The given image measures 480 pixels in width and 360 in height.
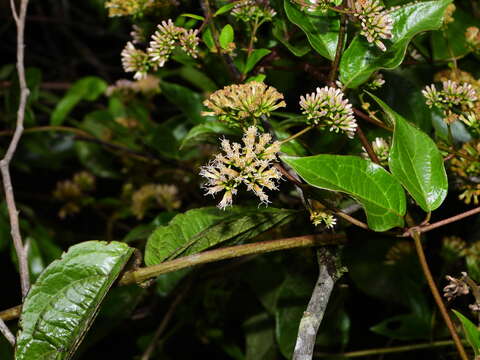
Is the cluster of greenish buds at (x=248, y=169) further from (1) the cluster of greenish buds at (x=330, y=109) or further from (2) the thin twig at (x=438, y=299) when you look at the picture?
(2) the thin twig at (x=438, y=299)

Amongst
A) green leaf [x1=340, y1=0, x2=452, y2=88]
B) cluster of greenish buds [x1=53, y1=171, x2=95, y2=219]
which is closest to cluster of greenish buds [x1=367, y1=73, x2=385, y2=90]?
green leaf [x1=340, y1=0, x2=452, y2=88]

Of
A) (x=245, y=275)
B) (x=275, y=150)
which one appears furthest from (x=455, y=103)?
(x=245, y=275)

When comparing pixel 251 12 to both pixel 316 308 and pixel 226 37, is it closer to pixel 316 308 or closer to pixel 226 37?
pixel 226 37

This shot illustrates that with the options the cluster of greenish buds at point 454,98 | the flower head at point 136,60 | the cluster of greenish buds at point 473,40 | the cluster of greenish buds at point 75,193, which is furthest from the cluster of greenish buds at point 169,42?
Result: the cluster of greenish buds at point 75,193

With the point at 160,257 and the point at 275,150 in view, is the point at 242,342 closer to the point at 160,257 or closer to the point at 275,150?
the point at 160,257

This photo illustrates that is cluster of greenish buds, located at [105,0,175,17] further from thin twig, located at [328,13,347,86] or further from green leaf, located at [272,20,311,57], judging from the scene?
thin twig, located at [328,13,347,86]
